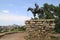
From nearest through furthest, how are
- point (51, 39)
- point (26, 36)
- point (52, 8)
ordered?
point (51, 39), point (26, 36), point (52, 8)

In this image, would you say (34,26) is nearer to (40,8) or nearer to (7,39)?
(7,39)

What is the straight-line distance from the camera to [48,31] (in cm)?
645

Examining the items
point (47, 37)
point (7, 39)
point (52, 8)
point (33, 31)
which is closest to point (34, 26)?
point (33, 31)

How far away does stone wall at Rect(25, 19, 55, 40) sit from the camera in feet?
20.8

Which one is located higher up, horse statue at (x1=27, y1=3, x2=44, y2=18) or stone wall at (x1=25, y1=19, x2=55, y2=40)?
horse statue at (x1=27, y1=3, x2=44, y2=18)

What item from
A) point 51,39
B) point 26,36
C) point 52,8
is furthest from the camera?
point 52,8

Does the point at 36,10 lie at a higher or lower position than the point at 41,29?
higher

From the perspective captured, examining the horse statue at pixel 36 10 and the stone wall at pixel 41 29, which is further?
the horse statue at pixel 36 10

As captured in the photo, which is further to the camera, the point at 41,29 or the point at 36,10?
the point at 36,10

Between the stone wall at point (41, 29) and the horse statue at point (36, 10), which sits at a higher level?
the horse statue at point (36, 10)

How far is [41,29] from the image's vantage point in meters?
6.41

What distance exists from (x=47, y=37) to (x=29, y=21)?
3.36ft

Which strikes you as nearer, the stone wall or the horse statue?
the stone wall

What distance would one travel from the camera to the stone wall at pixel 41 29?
6352 millimetres
